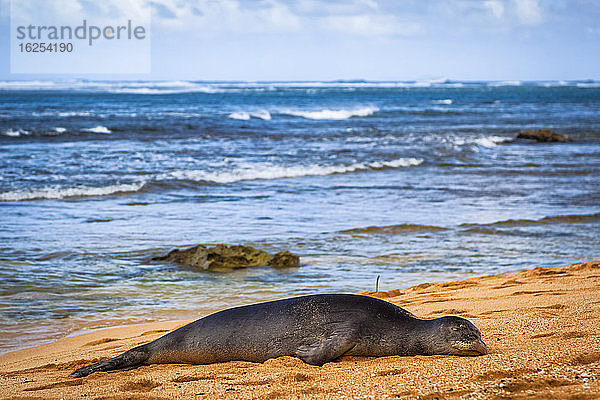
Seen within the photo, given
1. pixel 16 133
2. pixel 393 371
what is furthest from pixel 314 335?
pixel 16 133

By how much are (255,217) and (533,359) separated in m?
8.73

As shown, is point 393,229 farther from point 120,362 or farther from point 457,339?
point 120,362

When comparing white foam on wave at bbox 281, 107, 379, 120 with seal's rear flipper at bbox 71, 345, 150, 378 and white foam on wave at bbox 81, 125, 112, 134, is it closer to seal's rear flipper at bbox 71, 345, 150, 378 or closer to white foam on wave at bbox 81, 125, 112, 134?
white foam on wave at bbox 81, 125, 112, 134

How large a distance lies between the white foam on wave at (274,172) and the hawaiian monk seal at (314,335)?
42.4 ft

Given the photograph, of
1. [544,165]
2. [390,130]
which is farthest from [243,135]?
[544,165]

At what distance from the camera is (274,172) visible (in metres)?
19.0

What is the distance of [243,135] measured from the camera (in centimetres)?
3117

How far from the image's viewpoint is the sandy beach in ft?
11.5

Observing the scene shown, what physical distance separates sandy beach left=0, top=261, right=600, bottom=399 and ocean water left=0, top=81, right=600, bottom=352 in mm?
1347

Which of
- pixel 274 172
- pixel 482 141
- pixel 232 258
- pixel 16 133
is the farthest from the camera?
pixel 482 141

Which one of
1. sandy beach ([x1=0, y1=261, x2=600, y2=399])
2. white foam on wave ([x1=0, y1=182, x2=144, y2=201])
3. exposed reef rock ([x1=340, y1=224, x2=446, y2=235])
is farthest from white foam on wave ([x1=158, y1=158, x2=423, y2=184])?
sandy beach ([x1=0, y1=261, x2=600, y2=399])

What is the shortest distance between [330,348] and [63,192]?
12.2 m

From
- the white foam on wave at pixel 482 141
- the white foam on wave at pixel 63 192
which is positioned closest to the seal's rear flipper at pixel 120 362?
the white foam on wave at pixel 63 192

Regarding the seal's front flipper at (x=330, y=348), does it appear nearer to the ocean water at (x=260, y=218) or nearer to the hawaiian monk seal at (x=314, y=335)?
the hawaiian monk seal at (x=314, y=335)
